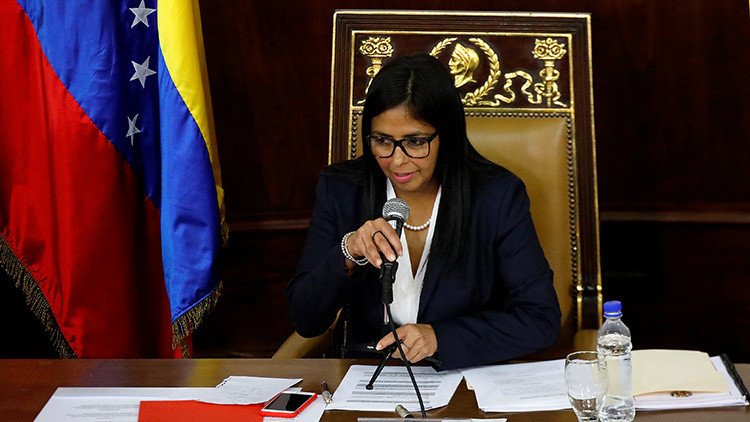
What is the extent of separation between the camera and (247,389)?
1.96 m

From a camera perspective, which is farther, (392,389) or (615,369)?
(392,389)

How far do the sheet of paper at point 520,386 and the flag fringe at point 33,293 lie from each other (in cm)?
132

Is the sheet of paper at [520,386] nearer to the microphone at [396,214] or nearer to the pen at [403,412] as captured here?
the pen at [403,412]

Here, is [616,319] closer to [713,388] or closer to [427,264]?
[713,388]

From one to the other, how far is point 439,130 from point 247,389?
696mm

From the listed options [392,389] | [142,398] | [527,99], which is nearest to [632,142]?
[527,99]

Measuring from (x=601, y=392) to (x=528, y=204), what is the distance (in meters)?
0.78

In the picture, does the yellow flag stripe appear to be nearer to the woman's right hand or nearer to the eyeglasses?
the eyeglasses

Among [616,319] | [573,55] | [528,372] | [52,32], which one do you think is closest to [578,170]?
[573,55]

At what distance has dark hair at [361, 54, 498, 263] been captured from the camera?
2285mm

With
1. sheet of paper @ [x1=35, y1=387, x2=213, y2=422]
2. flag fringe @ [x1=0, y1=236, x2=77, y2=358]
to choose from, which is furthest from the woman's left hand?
flag fringe @ [x1=0, y1=236, x2=77, y2=358]

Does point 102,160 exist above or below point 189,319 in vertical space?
above

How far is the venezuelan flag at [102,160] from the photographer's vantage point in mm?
2783

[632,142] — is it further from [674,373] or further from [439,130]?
[674,373]
